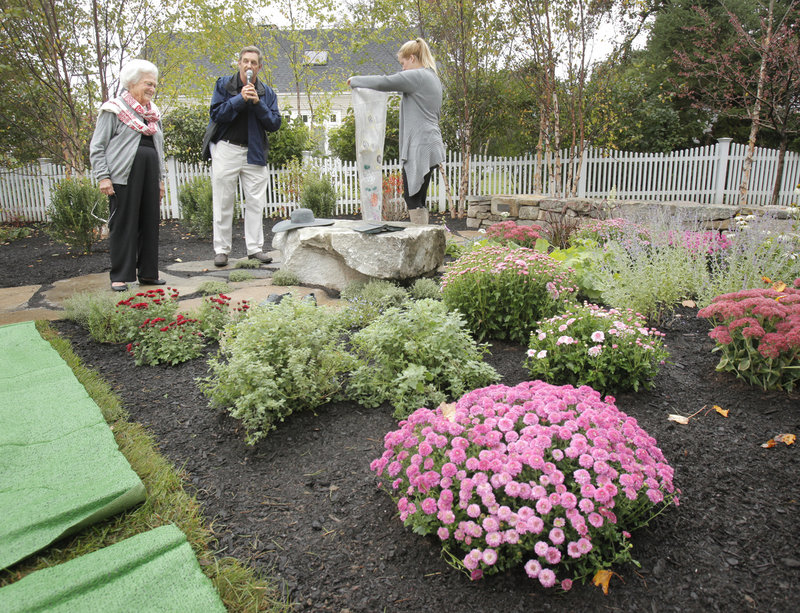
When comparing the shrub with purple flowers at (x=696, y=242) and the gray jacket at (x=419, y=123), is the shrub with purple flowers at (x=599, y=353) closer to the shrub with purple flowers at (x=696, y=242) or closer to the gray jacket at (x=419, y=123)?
the shrub with purple flowers at (x=696, y=242)

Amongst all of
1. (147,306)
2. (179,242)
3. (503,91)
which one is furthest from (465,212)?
(147,306)

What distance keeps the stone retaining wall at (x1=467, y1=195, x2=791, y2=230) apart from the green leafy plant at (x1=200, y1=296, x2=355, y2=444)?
15.8ft

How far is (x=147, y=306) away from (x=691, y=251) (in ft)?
14.1

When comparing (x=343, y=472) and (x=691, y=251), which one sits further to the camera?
(x=691, y=251)

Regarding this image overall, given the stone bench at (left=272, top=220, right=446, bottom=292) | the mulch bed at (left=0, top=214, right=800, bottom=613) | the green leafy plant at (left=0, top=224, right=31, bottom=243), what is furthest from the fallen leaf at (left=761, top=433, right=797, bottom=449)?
the green leafy plant at (left=0, top=224, right=31, bottom=243)

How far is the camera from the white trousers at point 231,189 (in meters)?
5.56

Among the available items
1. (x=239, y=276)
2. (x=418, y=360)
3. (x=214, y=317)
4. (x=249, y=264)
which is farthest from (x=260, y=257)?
(x=418, y=360)

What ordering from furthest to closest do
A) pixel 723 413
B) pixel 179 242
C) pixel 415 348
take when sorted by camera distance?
pixel 179 242 < pixel 415 348 < pixel 723 413

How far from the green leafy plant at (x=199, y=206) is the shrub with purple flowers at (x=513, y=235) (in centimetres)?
430

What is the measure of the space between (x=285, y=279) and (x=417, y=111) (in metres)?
2.01

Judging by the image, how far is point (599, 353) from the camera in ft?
8.24

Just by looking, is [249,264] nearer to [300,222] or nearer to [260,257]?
[260,257]

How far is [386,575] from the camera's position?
5.08ft

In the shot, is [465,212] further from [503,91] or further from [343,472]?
[343,472]
